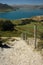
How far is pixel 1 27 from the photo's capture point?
56.4 m

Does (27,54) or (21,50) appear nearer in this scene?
(27,54)

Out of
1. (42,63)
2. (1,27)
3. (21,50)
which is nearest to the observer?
(42,63)

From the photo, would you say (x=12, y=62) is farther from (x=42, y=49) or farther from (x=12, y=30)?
(x=12, y=30)

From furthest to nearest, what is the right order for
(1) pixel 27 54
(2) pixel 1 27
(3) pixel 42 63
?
(2) pixel 1 27
(1) pixel 27 54
(3) pixel 42 63

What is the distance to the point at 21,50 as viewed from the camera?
29516 millimetres

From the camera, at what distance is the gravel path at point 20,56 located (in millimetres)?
24203

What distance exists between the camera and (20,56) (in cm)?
2656

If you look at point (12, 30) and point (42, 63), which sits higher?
point (42, 63)

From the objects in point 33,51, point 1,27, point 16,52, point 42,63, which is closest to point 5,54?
point 16,52

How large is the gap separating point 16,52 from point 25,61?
4.08 metres

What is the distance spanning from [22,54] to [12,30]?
2962 cm

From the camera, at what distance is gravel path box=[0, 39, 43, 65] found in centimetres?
2420

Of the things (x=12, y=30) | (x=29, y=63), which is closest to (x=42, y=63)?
(x=29, y=63)

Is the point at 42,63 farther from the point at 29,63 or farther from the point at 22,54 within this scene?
the point at 22,54
